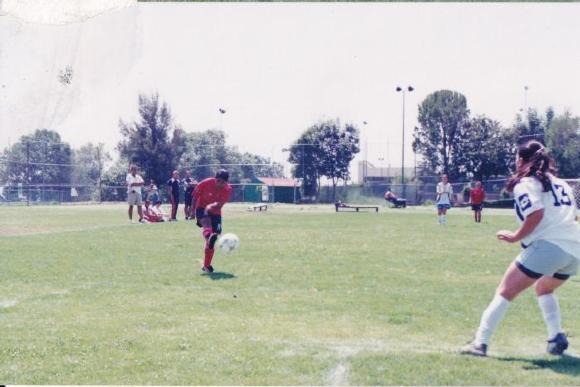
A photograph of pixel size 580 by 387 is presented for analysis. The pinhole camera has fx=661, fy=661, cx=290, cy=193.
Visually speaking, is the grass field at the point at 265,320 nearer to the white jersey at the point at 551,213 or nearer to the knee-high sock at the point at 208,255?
the knee-high sock at the point at 208,255

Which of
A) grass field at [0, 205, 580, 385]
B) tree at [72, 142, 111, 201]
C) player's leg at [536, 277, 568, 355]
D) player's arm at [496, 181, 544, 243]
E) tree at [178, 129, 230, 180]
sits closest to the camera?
grass field at [0, 205, 580, 385]

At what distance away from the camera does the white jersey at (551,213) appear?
516 centimetres

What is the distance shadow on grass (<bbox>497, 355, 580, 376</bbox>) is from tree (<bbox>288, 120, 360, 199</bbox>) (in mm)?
41372

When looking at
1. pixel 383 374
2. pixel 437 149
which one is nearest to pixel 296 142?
pixel 437 149

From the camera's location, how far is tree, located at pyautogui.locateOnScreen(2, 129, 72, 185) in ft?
160

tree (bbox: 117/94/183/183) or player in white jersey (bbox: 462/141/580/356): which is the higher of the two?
tree (bbox: 117/94/183/183)

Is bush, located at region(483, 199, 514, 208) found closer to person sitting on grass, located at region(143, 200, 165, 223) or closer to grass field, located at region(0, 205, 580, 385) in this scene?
person sitting on grass, located at region(143, 200, 165, 223)

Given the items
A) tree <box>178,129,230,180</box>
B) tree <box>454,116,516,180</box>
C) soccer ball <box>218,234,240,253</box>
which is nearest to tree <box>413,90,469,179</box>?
tree <box>454,116,516,180</box>

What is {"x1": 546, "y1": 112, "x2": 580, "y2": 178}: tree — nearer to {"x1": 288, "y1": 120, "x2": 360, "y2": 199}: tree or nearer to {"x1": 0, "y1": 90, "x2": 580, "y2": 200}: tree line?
{"x1": 0, "y1": 90, "x2": 580, "y2": 200}: tree line

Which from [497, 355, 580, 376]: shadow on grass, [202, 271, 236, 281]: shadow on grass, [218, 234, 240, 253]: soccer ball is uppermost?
[218, 234, 240, 253]: soccer ball

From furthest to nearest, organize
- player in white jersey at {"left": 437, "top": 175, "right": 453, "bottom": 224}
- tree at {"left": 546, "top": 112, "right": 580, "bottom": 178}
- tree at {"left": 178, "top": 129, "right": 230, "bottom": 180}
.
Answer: tree at {"left": 178, "top": 129, "right": 230, "bottom": 180}, player in white jersey at {"left": 437, "top": 175, "right": 453, "bottom": 224}, tree at {"left": 546, "top": 112, "right": 580, "bottom": 178}

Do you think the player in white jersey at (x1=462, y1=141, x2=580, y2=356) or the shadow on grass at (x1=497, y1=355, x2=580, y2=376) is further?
the player in white jersey at (x1=462, y1=141, x2=580, y2=356)

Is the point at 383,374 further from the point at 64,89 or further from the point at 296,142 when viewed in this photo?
the point at 296,142

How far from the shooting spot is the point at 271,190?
54156 mm
